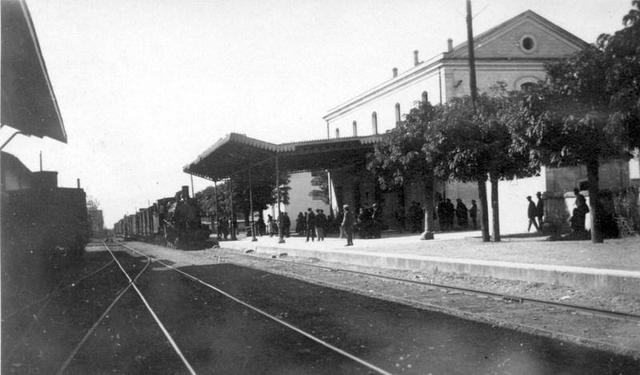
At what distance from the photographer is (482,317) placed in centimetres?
756

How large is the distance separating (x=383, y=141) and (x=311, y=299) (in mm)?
12049

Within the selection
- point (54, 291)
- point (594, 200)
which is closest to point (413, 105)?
point (594, 200)

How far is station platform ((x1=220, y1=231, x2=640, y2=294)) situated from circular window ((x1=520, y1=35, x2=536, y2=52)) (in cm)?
2049

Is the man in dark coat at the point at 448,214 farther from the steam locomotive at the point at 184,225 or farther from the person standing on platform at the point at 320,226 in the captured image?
the steam locomotive at the point at 184,225

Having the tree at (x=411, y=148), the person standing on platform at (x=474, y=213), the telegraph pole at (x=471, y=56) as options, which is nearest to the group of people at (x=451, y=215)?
the person standing on platform at (x=474, y=213)

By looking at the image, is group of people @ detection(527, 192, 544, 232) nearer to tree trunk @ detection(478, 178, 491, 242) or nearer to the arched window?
tree trunk @ detection(478, 178, 491, 242)

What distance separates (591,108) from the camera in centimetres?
1167

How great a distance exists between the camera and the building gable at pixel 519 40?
34794mm

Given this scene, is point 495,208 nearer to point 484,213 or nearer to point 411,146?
point 484,213

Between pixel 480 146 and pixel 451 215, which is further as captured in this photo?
pixel 451 215

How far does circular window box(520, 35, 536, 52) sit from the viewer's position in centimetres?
3544

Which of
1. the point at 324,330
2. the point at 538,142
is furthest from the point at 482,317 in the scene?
the point at 538,142

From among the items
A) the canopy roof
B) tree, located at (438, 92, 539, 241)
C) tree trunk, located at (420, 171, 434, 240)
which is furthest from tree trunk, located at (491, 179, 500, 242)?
the canopy roof

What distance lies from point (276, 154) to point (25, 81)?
1459 cm
